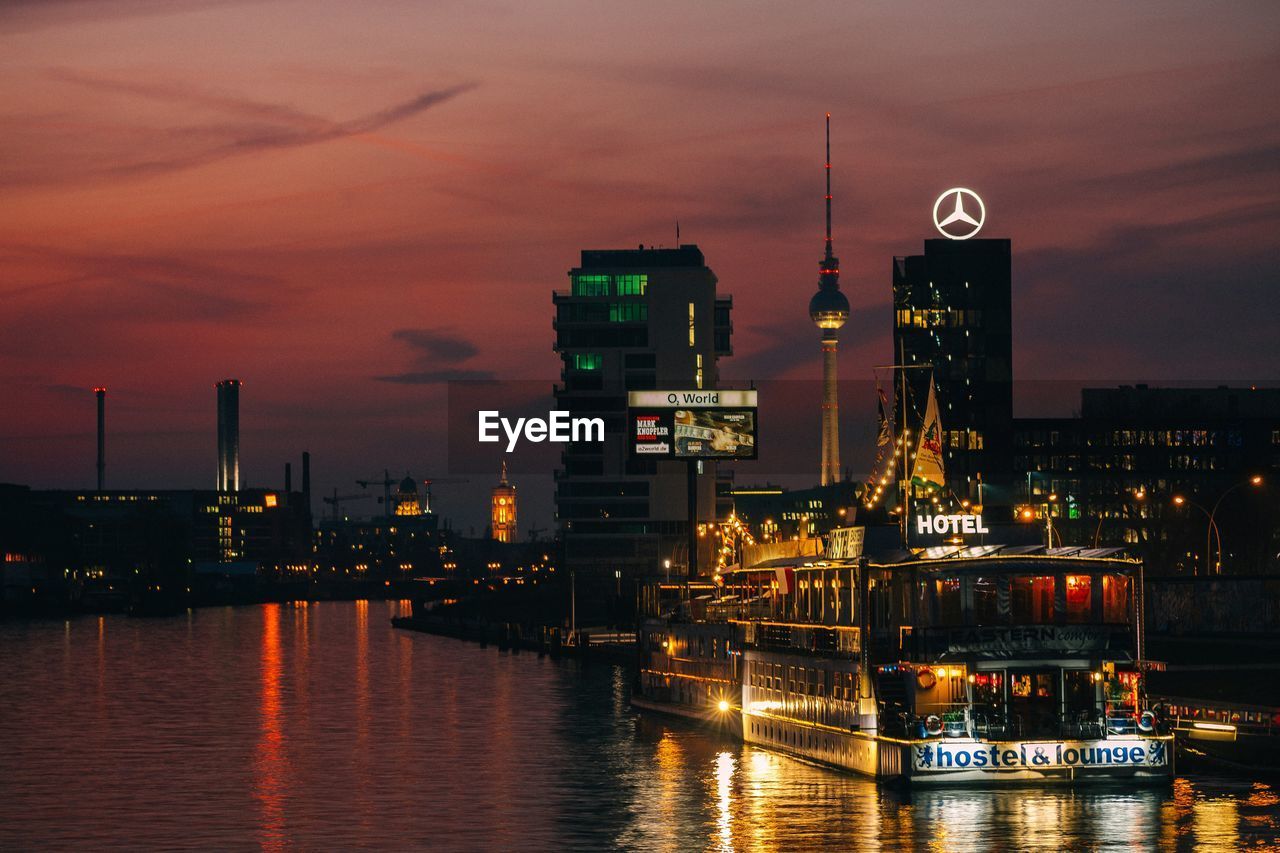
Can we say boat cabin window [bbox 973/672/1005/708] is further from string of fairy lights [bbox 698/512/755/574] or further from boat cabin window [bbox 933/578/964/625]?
string of fairy lights [bbox 698/512/755/574]

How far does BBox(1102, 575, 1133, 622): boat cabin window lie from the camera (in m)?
61.5

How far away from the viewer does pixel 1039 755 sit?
5888 centimetres

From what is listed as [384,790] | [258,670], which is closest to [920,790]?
[384,790]

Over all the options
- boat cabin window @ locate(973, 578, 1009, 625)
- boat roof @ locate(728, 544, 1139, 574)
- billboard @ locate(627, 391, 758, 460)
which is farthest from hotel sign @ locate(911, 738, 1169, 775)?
billboard @ locate(627, 391, 758, 460)

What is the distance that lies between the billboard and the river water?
47.8ft

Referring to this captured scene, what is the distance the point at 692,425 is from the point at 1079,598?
43707 mm

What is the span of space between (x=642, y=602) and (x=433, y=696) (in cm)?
2011

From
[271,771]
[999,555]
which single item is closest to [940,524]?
[999,555]

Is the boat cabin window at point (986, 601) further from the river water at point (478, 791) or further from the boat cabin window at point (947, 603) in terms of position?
the river water at point (478, 791)

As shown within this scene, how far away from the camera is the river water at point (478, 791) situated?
5672cm

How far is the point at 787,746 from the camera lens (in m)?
74.1

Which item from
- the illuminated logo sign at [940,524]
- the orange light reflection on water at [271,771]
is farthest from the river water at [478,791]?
the illuminated logo sign at [940,524]

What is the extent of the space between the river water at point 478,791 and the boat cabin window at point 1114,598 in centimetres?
551

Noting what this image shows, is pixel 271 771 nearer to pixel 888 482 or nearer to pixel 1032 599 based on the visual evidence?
pixel 888 482
